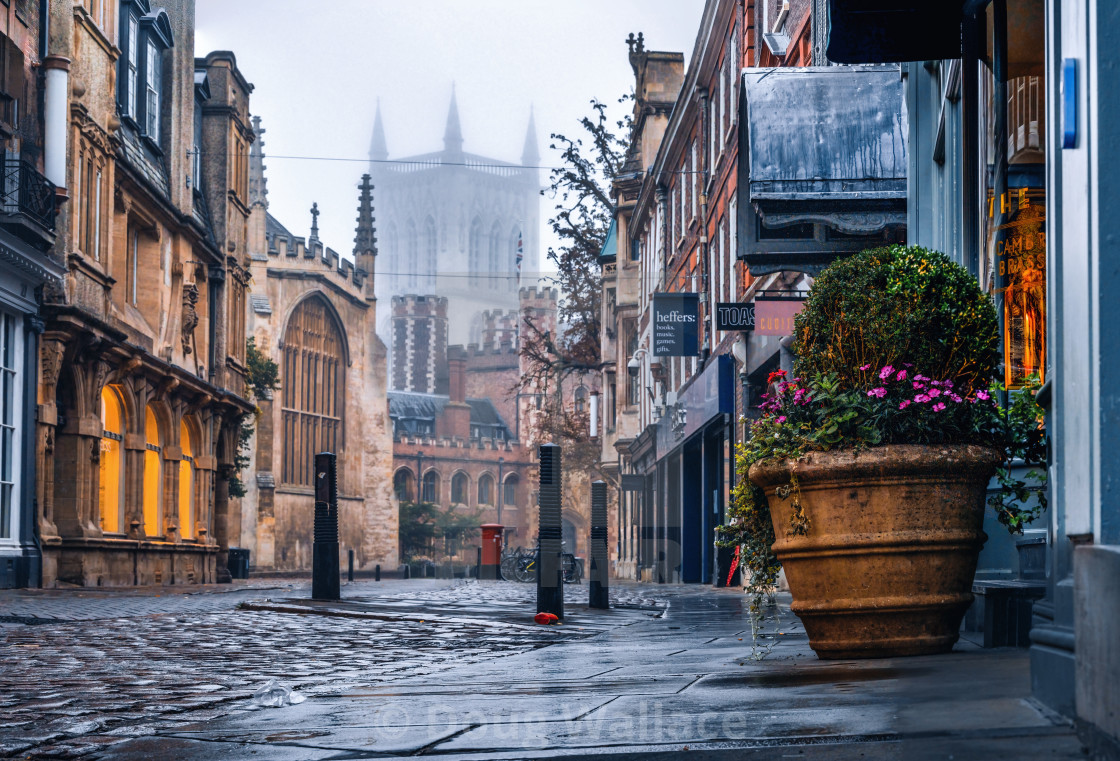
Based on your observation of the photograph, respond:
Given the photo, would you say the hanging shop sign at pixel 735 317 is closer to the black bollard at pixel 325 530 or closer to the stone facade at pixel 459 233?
the black bollard at pixel 325 530

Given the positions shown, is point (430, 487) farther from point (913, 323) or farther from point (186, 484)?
point (913, 323)

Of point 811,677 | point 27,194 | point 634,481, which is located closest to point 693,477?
point 634,481

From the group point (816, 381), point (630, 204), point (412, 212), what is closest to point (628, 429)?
point (630, 204)

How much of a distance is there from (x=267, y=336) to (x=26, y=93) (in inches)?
1557

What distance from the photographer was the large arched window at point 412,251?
174 meters

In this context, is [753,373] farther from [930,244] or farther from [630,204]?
[630,204]

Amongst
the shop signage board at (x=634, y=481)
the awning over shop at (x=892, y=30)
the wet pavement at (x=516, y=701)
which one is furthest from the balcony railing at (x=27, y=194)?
the shop signage board at (x=634, y=481)

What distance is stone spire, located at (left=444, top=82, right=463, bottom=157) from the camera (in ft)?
625

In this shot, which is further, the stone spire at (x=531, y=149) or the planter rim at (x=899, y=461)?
the stone spire at (x=531, y=149)

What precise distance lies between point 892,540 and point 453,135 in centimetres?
19205

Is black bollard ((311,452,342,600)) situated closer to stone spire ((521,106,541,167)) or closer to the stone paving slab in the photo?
the stone paving slab

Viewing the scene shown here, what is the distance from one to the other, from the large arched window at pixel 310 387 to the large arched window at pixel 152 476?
109ft

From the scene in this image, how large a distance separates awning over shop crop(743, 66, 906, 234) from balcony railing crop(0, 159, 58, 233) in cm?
1157

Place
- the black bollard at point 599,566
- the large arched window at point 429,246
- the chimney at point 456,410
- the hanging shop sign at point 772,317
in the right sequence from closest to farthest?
the black bollard at point 599,566 < the hanging shop sign at point 772,317 < the chimney at point 456,410 < the large arched window at point 429,246
